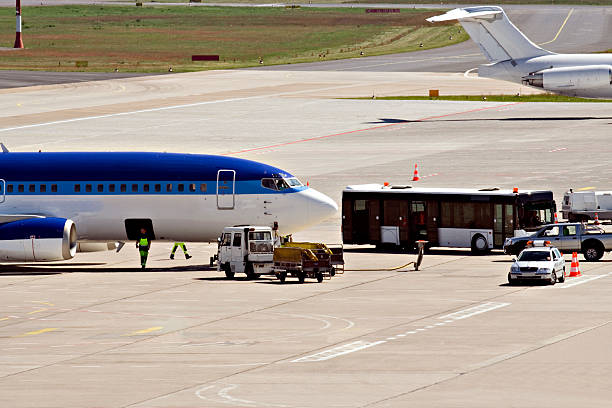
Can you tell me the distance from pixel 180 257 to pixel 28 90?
9205cm

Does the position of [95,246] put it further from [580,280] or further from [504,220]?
[580,280]

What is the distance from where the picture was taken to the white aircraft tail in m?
117

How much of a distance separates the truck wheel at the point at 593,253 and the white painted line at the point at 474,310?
1329 centimetres

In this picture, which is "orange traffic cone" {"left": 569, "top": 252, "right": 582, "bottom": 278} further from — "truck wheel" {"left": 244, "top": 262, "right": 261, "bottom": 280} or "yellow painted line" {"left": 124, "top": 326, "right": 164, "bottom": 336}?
"yellow painted line" {"left": 124, "top": 326, "right": 164, "bottom": 336}

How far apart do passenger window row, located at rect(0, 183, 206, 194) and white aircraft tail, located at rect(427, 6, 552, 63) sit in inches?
2505

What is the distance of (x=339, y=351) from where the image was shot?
3766 cm

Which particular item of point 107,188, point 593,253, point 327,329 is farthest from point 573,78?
point 327,329

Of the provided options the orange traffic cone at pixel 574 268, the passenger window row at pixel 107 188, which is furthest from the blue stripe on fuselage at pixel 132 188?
the orange traffic cone at pixel 574 268

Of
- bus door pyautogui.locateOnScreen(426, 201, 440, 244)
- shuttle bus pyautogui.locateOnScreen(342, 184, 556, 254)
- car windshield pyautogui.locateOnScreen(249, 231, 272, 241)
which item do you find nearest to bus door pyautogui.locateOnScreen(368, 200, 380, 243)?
shuttle bus pyautogui.locateOnScreen(342, 184, 556, 254)

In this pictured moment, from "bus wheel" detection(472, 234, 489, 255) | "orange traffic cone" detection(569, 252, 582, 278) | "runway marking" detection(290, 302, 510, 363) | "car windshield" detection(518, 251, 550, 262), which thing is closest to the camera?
"runway marking" detection(290, 302, 510, 363)

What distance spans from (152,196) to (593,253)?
66.6ft

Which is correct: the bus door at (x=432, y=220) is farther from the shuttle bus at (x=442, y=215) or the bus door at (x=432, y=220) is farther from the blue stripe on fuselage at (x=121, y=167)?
the blue stripe on fuselage at (x=121, y=167)

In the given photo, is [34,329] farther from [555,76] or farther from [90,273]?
[555,76]

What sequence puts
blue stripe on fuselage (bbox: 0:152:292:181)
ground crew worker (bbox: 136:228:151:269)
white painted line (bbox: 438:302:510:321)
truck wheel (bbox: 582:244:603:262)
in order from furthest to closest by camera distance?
truck wheel (bbox: 582:244:603:262)
blue stripe on fuselage (bbox: 0:152:292:181)
ground crew worker (bbox: 136:228:151:269)
white painted line (bbox: 438:302:510:321)
